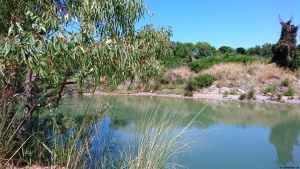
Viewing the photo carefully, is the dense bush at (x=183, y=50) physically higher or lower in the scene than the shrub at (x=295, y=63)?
higher

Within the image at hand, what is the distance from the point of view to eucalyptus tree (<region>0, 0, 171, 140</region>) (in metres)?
3.13

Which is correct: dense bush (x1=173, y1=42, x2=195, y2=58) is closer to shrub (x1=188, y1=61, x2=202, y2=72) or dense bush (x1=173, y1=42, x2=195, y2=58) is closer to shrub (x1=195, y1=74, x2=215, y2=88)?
shrub (x1=188, y1=61, x2=202, y2=72)

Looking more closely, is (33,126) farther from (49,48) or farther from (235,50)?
(235,50)

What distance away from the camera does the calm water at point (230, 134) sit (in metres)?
6.16

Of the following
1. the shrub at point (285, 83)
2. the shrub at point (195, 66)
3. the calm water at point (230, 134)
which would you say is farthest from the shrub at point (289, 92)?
the shrub at point (195, 66)

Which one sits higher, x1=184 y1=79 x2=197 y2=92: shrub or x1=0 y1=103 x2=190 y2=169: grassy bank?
x1=184 y1=79 x2=197 y2=92: shrub

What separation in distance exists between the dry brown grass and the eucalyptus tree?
16215 millimetres

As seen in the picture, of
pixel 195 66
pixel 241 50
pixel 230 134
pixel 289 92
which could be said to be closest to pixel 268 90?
pixel 289 92

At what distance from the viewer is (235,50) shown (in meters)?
36.8

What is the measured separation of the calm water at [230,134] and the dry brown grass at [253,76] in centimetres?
544

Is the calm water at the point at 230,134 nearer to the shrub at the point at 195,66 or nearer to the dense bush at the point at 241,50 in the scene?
the shrub at the point at 195,66

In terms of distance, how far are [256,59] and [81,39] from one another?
73.3 feet

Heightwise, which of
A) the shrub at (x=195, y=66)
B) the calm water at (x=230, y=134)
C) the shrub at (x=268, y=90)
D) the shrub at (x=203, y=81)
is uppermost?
the shrub at (x=195, y=66)

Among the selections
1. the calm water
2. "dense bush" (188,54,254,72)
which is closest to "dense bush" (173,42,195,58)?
"dense bush" (188,54,254,72)
